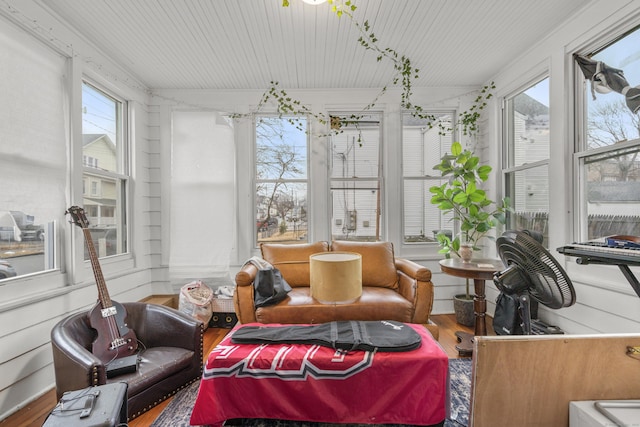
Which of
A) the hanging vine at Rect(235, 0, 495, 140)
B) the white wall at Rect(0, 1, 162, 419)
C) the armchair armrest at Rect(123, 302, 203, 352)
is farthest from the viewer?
the hanging vine at Rect(235, 0, 495, 140)

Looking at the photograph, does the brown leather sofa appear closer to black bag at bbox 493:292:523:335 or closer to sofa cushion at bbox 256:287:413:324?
sofa cushion at bbox 256:287:413:324

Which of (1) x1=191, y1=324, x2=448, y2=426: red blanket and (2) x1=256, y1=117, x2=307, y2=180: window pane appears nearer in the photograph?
(1) x1=191, y1=324, x2=448, y2=426: red blanket

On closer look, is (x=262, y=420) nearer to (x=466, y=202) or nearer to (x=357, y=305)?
(x=357, y=305)

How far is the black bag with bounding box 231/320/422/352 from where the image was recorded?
1.65 metres

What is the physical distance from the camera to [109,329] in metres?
1.95

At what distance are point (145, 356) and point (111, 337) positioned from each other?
0.82 feet

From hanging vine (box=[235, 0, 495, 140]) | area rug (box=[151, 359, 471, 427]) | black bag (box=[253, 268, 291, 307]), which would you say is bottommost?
area rug (box=[151, 359, 471, 427])

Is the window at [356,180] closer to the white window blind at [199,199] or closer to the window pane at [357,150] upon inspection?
the window pane at [357,150]

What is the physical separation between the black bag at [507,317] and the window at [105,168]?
3.58 meters

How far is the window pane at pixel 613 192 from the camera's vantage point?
76.6 inches

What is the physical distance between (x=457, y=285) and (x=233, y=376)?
2856 mm

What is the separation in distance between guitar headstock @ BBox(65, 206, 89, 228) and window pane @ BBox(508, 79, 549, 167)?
150 inches

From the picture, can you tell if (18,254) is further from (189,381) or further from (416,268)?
(416,268)

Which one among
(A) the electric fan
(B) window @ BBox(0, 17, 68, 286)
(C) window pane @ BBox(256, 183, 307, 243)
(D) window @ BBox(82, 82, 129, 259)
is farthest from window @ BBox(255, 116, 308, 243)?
(A) the electric fan
